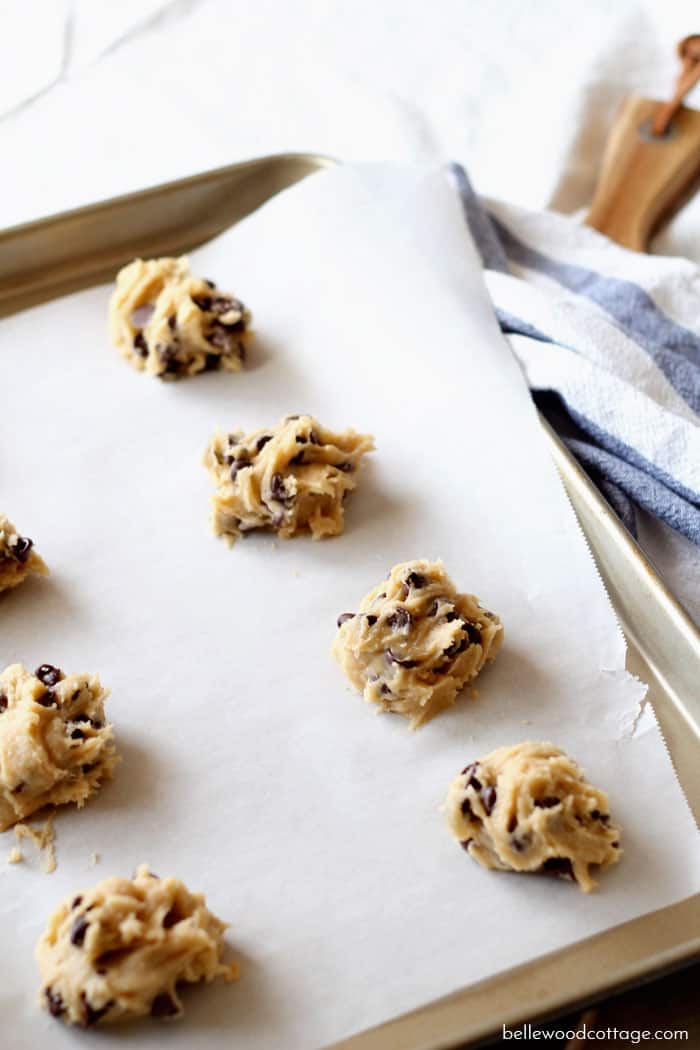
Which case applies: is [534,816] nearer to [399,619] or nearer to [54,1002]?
[399,619]

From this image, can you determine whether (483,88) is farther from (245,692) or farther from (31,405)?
(245,692)

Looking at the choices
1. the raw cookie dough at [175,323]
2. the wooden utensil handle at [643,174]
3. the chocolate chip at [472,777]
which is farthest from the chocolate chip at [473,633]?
the wooden utensil handle at [643,174]

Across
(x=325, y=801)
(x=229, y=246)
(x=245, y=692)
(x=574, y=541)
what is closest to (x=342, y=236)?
(x=229, y=246)

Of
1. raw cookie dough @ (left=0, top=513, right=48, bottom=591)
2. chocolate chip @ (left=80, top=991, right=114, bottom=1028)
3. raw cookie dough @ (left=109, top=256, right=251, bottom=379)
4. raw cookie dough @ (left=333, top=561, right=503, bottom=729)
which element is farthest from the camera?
raw cookie dough @ (left=109, top=256, right=251, bottom=379)

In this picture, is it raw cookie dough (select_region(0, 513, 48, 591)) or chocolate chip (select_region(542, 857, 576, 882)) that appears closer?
chocolate chip (select_region(542, 857, 576, 882))

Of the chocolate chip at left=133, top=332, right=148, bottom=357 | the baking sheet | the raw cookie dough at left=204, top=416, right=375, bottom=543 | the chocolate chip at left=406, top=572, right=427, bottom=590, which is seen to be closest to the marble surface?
the baking sheet

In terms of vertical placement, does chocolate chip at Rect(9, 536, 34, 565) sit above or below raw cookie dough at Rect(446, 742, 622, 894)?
below

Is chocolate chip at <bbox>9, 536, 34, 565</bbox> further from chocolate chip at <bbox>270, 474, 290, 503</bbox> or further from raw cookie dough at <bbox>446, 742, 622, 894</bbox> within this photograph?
raw cookie dough at <bbox>446, 742, 622, 894</bbox>

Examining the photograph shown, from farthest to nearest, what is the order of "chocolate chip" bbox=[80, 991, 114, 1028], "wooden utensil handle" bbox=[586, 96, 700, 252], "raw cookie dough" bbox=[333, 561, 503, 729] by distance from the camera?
"wooden utensil handle" bbox=[586, 96, 700, 252] → "raw cookie dough" bbox=[333, 561, 503, 729] → "chocolate chip" bbox=[80, 991, 114, 1028]
